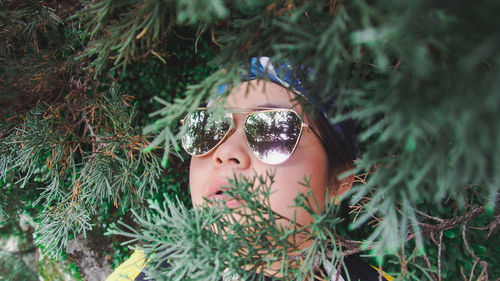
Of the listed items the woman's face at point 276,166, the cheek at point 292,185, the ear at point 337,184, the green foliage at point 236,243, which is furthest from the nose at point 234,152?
the ear at point 337,184

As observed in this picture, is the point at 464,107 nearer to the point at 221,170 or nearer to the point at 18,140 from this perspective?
the point at 221,170

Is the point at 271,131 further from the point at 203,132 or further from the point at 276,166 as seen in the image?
the point at 203,132

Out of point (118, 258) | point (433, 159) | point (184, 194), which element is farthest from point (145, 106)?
point (433, 159)

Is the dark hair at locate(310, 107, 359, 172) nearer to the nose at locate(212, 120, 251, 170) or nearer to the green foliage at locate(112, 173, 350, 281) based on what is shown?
the nose at locate(212, 120, 251, 170)

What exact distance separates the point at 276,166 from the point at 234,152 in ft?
0.52

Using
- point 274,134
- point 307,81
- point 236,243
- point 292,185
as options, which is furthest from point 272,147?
point 236,243

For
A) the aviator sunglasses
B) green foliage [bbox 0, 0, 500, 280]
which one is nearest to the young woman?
the aviator sunglasses

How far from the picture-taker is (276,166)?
3.70 feet

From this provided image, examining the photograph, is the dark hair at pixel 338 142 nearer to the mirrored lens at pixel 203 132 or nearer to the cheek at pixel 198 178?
the mirrored lens at pixel 203 132

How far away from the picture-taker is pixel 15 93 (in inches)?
55.2

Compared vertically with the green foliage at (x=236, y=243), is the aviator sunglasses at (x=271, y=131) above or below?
above

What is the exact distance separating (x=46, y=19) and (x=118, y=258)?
1.31m

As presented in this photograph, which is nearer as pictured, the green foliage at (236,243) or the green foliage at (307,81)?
the green foliage at (307,81)

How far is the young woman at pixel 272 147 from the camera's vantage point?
113 centimetres
